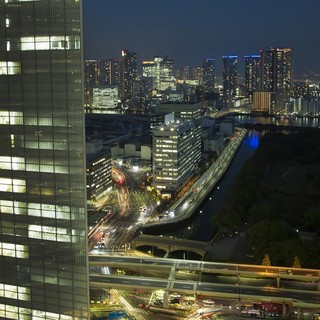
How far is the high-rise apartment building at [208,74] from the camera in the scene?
62.8 m

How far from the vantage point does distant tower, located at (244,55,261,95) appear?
58344 mm

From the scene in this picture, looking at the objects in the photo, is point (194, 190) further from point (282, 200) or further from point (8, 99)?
point (8, 99)

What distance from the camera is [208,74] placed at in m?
64.2

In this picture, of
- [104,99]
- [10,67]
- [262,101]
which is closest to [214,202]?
[10,67]

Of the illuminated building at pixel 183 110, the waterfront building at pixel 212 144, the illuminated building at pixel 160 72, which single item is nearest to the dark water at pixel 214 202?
the waterfront building at pixel 212 144

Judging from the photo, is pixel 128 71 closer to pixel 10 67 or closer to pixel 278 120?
pixel 278 120

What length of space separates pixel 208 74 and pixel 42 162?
5981 cm

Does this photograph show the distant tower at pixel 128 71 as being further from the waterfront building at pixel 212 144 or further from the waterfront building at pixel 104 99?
the waterfront building at pixel 212 144

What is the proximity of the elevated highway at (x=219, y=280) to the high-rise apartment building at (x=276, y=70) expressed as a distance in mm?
45042

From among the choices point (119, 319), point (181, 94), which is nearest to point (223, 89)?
point (181, 94)

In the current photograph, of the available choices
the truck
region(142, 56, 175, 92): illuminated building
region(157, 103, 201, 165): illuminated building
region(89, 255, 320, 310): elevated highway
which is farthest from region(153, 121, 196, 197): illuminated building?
region(142, 56, 175, 92): illuminated building

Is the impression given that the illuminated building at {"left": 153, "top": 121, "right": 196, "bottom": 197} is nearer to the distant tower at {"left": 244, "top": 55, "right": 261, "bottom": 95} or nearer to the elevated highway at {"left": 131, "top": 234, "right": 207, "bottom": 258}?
the elevated highway at {"left": 131, "top": 234, "right": 207, "bottom": 258}

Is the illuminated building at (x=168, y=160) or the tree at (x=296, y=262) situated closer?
the tree at (x=296, y=262)

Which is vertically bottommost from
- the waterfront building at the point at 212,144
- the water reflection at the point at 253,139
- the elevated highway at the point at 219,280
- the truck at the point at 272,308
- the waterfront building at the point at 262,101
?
the truck at the point at 272,308
